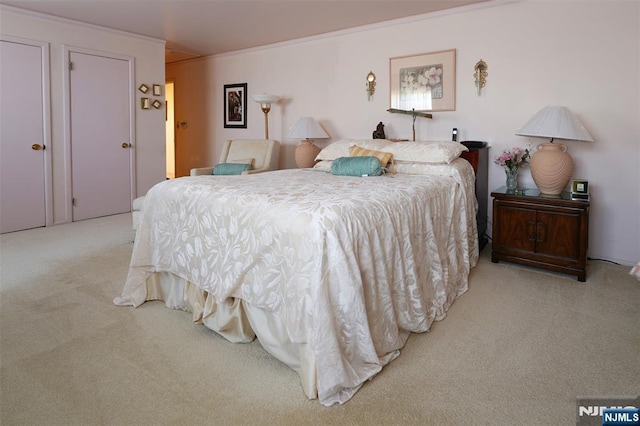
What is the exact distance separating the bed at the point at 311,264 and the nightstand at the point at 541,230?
0.61 metres

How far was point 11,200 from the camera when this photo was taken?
14.1 ft

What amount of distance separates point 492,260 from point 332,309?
2194mm

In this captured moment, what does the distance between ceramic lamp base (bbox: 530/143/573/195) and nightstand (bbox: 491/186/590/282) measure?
8 centimetres

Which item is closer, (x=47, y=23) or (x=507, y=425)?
(x=507, y=425)

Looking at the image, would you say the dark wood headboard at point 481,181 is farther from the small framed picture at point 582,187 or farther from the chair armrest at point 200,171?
the chair armrest at point 200,171

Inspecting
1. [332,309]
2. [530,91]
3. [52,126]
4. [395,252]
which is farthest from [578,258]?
A: [52,126]

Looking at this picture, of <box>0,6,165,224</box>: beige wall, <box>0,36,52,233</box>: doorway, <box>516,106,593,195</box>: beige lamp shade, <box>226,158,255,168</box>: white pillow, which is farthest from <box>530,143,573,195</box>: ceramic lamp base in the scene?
<box>0,36,52,233</box>: doorway

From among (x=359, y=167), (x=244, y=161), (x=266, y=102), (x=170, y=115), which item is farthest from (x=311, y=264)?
(x=170, y=115)

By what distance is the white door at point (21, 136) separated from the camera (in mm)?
4160

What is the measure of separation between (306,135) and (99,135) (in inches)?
100

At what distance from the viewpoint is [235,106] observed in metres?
5.83

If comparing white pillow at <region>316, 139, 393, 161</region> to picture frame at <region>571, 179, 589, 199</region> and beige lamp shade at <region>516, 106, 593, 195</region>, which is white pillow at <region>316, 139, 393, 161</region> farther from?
picture frame at <region>571, 179, 589, 199</region>

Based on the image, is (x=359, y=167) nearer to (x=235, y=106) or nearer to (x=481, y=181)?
(x=481, y=181)

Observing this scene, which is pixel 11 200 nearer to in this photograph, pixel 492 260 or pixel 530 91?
pixel 492 260
